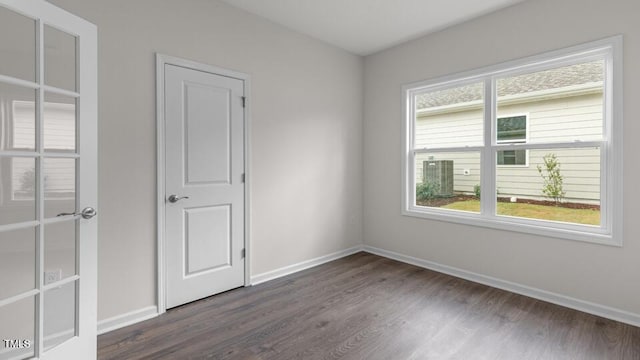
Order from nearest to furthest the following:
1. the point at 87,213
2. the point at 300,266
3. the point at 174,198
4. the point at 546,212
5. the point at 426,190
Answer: the point at 87,213 → the point at 174,198 → the point at 546,212 → the point at 300,266 → the point at 426,190

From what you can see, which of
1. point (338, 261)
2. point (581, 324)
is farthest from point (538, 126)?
point (338, 261)

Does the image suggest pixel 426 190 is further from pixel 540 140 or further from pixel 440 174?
pixel 540 140

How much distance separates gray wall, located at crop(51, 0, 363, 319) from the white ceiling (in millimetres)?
201

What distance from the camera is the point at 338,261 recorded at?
392 centimetres

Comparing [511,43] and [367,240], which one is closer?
[511,43]

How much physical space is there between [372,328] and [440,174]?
2.14 m

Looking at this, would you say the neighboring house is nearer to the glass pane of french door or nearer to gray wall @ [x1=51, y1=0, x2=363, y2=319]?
gray wall @ [x1=51, y1=0, x2=363, y2=319]

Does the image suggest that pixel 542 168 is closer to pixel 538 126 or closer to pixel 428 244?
pixel 538 126

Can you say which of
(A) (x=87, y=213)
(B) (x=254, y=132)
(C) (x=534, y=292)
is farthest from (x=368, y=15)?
(C) (x=534, y=292)

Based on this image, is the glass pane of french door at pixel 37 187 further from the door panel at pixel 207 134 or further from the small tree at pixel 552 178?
the small tree at pixel 552 178

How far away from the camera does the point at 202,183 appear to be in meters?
2.77

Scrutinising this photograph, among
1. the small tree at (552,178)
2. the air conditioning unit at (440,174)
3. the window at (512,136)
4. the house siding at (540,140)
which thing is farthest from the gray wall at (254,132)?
the small tree at (552,178)

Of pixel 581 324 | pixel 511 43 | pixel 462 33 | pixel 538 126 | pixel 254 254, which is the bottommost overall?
pixel 581 324

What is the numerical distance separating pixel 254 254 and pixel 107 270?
1.29m
